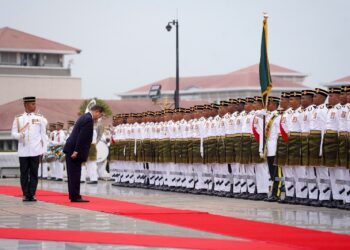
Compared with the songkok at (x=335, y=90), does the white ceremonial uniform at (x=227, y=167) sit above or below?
below

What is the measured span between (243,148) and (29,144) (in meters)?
4.09

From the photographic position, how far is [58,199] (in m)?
19.3

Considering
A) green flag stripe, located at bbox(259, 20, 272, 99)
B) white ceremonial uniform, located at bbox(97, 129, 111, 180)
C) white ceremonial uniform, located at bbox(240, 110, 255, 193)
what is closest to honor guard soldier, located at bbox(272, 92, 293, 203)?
green flag stripe, located at bbox(259, 20, 272, 99)

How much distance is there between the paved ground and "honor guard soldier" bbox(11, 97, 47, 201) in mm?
409

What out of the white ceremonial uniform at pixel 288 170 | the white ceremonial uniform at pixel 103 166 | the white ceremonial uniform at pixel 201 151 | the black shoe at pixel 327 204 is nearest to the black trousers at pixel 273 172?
the white ceremonial uniform at pixel 288 170

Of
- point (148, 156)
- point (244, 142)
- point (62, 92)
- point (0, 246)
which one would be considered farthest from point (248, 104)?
point (62, 92)

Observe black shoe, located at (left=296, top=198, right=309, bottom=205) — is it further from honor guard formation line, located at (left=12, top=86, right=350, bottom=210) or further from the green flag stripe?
the green flag stripe

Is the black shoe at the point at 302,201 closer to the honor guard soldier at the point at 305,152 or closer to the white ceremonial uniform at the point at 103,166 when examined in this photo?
the honor guard soldier at the point at 305,152

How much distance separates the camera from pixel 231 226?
13156 mm

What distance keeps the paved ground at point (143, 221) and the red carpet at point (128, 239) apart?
0.36 meters

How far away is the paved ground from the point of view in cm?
1234

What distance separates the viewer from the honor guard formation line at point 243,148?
16.7 meters

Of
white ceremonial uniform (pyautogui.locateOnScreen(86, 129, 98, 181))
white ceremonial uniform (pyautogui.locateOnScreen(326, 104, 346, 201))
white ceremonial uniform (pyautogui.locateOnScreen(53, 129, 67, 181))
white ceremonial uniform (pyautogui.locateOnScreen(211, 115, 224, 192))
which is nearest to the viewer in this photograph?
white ceremonial uniform (pyautogui.locateOnScreen(326, 104, 346, 201))

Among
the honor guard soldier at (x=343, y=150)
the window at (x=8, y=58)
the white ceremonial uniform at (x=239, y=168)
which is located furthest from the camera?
the window at (x=8, y=58)
